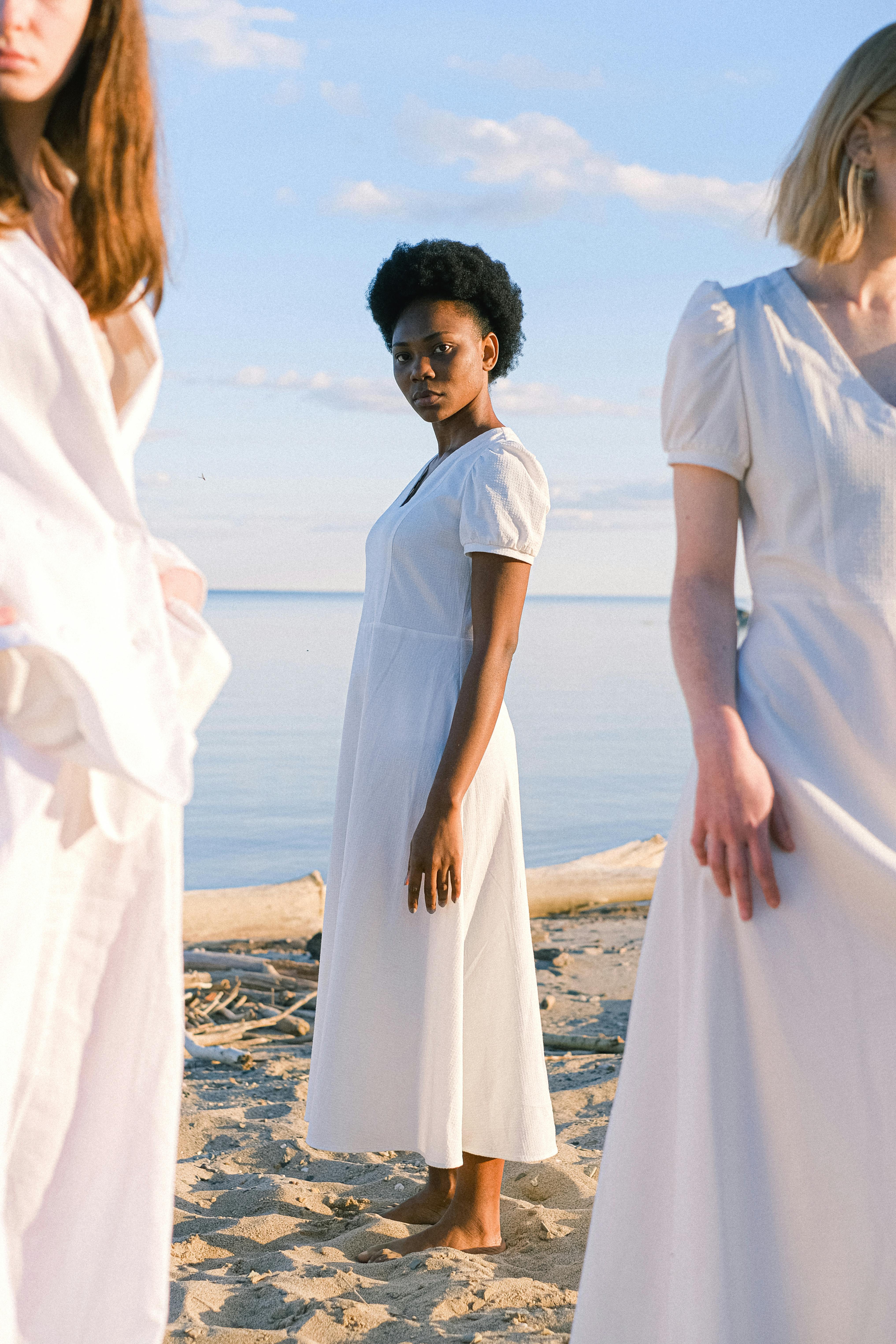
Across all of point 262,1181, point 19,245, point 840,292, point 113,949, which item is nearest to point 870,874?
point 840,292

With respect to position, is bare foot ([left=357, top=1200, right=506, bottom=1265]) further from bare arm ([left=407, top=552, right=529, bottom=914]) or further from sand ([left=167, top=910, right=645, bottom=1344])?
bare arm ([left=407, top=552, right=529, bottom=914])

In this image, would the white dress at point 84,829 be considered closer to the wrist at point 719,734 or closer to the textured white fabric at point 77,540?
the textured white fabric at point 77,540

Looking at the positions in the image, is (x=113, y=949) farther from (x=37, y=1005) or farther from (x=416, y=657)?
(x=416, y=657)

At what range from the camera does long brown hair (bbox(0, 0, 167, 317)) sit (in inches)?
69.0

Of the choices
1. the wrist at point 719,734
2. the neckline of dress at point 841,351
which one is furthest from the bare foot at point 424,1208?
the neckline of dress at point 841,351

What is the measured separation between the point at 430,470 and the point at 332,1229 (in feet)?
6.51

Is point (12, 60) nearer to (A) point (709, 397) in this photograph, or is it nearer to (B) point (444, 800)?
(A) point (709, 397)

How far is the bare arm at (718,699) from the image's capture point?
1913mm

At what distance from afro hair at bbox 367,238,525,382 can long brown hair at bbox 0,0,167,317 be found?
1.89m

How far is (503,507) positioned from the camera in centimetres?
312

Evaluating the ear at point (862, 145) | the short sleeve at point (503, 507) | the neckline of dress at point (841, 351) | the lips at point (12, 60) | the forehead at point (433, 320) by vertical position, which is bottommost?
the short sleeve at point (503, 507)

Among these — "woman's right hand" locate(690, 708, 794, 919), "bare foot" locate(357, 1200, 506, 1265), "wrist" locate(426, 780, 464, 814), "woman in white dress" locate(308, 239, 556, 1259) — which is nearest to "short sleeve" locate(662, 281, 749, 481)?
"woman's right hand" locate(690, 708, 794, 919)

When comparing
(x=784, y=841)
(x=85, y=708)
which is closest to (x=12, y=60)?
(x=85, y=708)

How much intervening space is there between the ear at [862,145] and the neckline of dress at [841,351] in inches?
7.7
